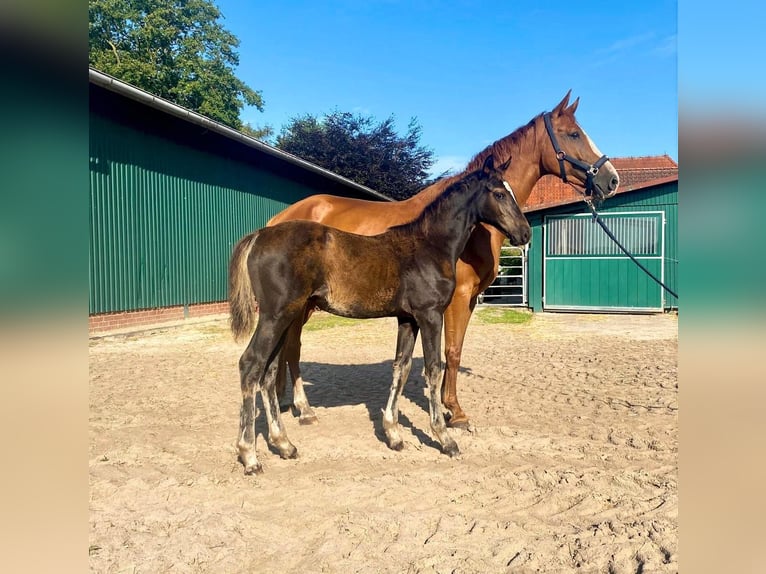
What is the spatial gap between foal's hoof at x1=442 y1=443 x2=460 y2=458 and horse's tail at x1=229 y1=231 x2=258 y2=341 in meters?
1.73

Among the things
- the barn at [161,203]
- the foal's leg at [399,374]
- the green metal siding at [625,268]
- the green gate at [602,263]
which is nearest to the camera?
the foal's leg at [399,374]

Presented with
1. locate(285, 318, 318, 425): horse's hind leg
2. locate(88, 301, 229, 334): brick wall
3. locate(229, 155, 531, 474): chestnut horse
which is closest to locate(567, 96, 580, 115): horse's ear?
locate(229, 155, 531, 474): chestnut horse

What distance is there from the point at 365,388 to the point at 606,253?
10.6 m

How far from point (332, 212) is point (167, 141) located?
797 cm

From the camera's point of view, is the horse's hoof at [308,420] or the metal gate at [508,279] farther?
the metal gate at [508,279]

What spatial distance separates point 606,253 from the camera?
14.0 m

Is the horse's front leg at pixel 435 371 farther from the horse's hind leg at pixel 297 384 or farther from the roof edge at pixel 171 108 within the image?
the roof edge at pixel 171 108

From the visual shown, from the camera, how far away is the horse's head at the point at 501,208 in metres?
3.81

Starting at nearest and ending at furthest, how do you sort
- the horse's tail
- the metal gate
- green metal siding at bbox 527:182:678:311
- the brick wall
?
the horse's tail
the brick wall
green metal siding at bbox 527:182:678:311
the metal gate

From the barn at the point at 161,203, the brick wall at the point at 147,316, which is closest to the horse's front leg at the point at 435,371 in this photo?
the barn at the point at 161,203

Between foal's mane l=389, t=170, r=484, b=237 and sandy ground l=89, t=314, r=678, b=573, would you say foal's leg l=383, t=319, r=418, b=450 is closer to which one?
sandy ground l=89, t=314, r=678, b=573

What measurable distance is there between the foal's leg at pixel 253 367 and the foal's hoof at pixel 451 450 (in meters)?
1.38

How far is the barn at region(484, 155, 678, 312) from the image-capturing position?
1359 centimetres
